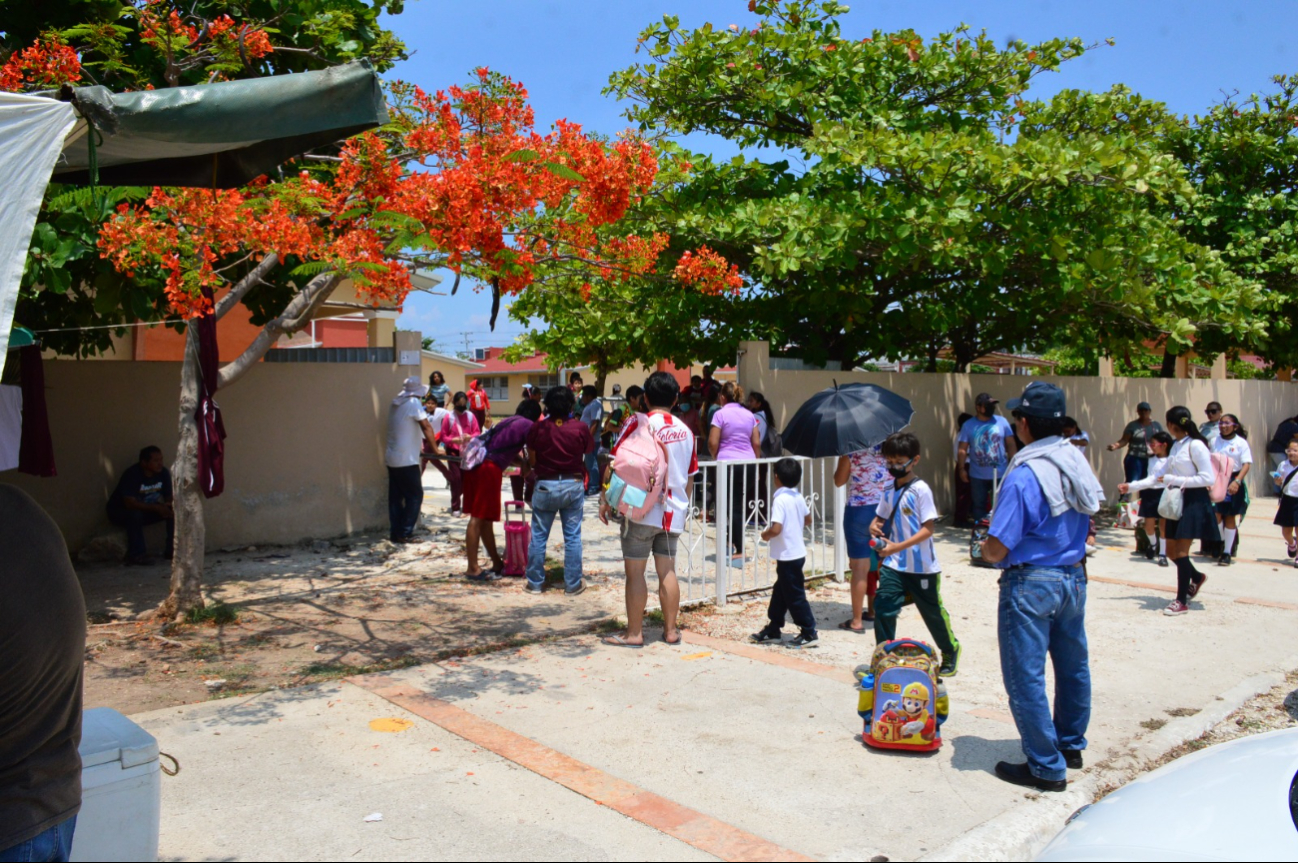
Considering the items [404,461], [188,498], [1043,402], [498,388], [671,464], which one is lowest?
[188,498]

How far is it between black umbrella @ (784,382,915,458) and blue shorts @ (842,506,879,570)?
48 cm

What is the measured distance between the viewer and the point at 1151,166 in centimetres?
1065

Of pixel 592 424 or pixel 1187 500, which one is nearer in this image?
pixel 1187 500

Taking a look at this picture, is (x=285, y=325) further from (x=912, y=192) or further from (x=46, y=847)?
(x=912, y=192)

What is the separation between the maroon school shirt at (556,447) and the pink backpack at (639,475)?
67.3 inches

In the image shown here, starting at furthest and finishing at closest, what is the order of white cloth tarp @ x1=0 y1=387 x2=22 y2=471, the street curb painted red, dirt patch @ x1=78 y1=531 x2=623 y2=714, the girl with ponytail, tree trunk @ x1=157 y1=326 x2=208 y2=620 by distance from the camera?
the girl with ponytail
white cloth tarp @ x1=0 y1=387 x2=22 y2=471
tree trunk @ x1=157 y1=326 x2=208 y2=620
dirt patch @ x1=78 y1=531 x2=623 y2=714
the street curb painted red

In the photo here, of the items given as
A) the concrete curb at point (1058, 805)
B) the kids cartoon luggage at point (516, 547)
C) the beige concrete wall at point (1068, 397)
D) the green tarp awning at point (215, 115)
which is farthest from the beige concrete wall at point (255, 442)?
the concrete curb at point (1058, 805)

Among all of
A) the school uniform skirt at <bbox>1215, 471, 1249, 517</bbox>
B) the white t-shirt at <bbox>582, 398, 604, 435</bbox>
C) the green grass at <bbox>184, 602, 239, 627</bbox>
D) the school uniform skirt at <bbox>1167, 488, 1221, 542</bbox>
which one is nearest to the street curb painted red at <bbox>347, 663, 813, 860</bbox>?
the green grass at <bbox>184, 602, 239, 627</bbox>

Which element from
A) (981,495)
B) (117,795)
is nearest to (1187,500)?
(981,495)

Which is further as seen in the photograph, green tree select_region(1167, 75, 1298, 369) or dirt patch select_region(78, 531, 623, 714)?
green tree select_region(1167, 75, 1298, 369)

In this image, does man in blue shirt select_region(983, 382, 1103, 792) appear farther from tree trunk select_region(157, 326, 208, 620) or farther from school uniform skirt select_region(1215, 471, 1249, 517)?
school uniform skirt select_region(1215, 471, 1249, 517)

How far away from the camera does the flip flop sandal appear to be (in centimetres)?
693

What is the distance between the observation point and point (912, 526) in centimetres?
611

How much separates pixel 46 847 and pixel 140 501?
7.80m
